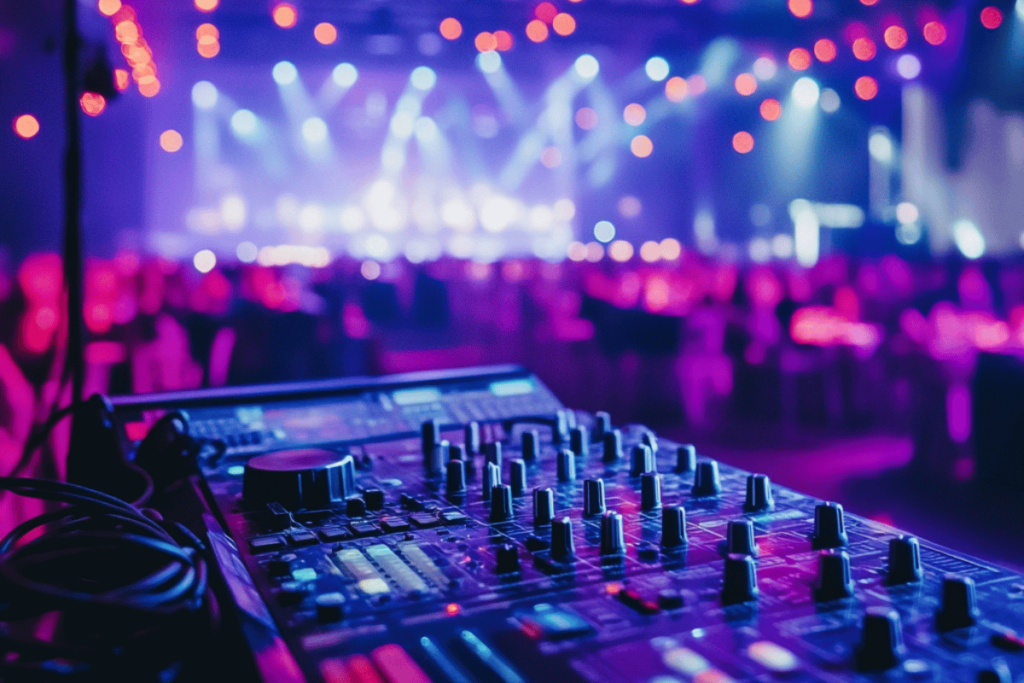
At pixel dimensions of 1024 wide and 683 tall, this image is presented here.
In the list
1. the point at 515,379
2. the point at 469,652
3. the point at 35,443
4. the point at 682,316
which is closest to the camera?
the point at 469,652

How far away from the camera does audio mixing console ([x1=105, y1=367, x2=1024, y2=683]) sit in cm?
53

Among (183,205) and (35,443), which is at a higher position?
(183,205)

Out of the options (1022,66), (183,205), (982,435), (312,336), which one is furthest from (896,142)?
(183,205)

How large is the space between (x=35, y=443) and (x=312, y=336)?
3.92 metres

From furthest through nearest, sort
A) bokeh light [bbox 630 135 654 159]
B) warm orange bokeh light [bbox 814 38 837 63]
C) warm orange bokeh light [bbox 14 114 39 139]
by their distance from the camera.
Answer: bokeh light [bbox 630 135 654 159] → warm orange bokeh light [bbox 814 38 837 63] → warm orange bokeh light [bbox 14 114 39 139]

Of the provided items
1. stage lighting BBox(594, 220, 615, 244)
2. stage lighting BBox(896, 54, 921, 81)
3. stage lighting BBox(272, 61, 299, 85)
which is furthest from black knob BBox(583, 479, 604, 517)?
stage lighting BBox(272, 61, 299, 85)

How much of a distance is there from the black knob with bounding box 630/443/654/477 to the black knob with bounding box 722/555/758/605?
1.30ft

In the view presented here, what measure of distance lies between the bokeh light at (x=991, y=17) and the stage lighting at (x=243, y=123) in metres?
8.96

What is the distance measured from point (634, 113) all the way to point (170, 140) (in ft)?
21.7

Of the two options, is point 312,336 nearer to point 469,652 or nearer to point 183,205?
point 469,652

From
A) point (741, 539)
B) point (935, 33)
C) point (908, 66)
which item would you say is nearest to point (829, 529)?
point (741, 539)

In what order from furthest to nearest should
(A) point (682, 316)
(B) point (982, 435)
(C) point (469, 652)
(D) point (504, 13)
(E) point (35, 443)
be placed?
(D) point (504, 13), (A) point (682, 316), (B) point (982, 435), (E) point (35, 443), (C) point (469, 652)

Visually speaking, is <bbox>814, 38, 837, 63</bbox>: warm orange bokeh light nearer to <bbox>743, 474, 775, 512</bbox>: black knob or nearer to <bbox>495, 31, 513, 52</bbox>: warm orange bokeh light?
<bbox>495, 31, 513, 52</bbox>: warm orange bokeh light

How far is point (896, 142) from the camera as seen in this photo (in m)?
10.8
